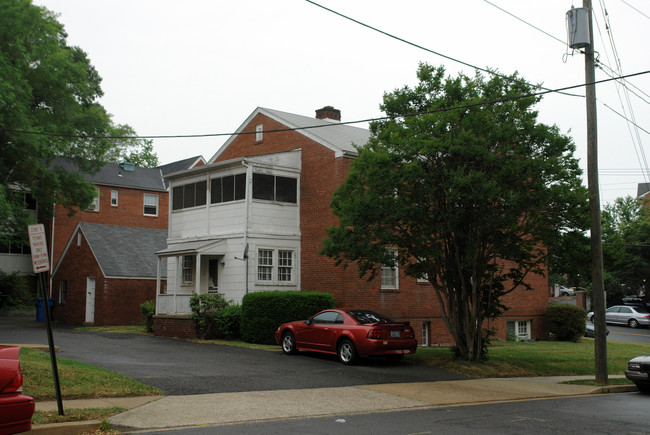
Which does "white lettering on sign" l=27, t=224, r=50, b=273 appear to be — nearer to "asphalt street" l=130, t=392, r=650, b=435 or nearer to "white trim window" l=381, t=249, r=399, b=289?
Answer: "asphalt street" l=130, t=392, r=650, b=435

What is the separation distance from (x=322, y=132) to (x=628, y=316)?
3135 centimetres

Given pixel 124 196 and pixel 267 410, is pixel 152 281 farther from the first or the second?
pixel 267 410

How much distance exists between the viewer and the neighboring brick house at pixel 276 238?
2356cm

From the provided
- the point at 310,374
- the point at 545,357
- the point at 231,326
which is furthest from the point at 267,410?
the point at 545,357

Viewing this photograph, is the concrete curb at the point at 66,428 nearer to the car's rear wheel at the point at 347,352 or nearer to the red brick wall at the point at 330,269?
the car's rear wheel at the point at 347,352

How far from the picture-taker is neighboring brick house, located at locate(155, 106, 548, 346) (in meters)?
23.6

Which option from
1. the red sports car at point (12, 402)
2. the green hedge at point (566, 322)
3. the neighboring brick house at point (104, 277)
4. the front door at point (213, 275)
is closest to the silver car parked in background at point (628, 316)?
the green hedge at point (566, 322)

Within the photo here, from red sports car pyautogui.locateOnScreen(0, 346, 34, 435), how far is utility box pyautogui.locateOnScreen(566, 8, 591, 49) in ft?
48.9

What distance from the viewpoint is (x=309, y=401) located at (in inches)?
453

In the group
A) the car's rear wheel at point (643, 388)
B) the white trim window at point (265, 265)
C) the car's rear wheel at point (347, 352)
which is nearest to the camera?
the car's rear wheel at point (643, 388)

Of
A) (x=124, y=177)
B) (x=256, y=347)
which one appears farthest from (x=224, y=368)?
(x=124, y=177)

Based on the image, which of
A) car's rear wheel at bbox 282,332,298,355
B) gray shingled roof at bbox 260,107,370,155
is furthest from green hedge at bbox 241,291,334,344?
gray shingled roof at bbox 260,107,370,155

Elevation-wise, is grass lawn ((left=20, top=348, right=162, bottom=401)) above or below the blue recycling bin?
below

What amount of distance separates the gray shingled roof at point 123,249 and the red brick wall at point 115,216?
6.98m
